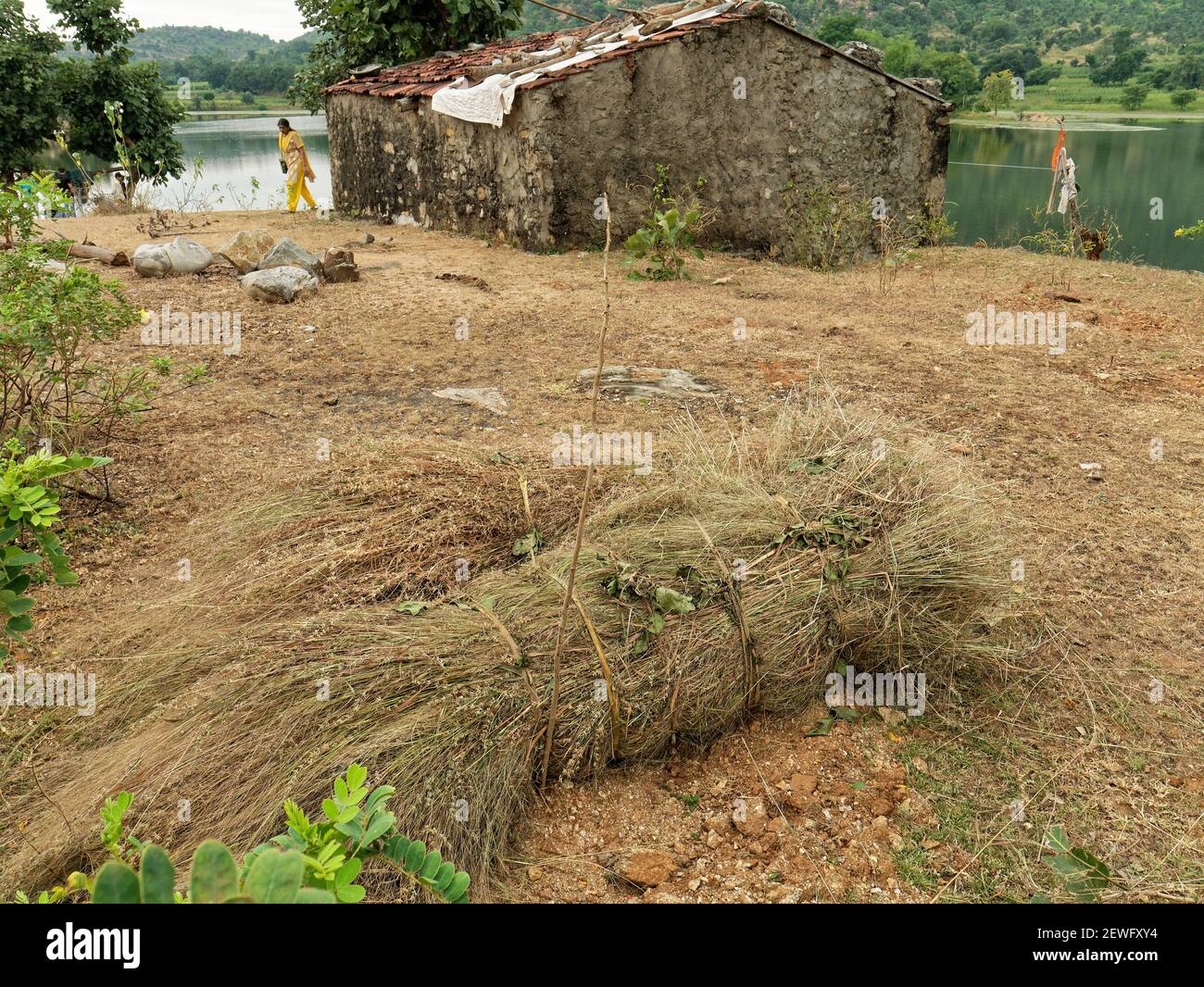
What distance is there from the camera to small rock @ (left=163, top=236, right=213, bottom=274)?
334 inches

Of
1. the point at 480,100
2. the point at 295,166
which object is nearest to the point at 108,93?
the point at 295,166

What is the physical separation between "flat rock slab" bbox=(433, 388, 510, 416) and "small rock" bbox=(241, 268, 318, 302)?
108 inches

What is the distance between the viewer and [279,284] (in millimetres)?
7789

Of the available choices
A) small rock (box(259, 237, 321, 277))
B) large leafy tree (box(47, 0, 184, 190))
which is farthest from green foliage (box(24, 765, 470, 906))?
large leafy tree (box(47, 0, 184, 190))

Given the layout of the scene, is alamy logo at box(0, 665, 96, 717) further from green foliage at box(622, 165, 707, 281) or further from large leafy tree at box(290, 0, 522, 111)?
large leafy tree at box(290, 0, 522, 111)

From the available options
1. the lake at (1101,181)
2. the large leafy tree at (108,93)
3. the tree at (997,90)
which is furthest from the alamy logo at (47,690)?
the tree at (997,90)

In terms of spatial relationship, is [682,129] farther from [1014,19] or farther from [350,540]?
[1014,19]

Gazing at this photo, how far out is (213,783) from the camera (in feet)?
8.07

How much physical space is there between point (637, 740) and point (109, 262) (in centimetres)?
844

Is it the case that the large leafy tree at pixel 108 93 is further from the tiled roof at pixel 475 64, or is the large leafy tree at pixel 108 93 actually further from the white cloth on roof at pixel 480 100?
the white cloth on roof at pixel 480 100

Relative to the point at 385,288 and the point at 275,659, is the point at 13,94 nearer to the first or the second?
the point at 385,288

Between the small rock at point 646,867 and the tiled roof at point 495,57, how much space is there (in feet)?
27.6
